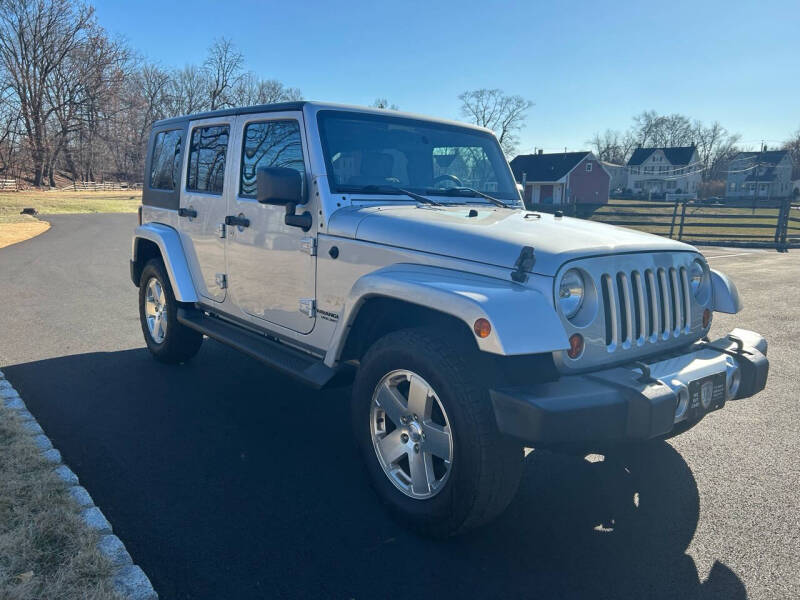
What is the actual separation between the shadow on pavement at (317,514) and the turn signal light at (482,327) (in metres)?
1.06

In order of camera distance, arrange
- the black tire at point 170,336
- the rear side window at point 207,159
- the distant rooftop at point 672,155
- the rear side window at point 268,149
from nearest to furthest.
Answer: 1. the rear side window at point 268,149
2. the rear side window at point 207,159
3. the black tire at point 170,336
4. the distant rooftop at point 672,155

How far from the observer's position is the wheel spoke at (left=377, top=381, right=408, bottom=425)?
2.98m

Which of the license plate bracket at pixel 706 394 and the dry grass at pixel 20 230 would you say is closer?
the license plate bracket at pixel 706 394

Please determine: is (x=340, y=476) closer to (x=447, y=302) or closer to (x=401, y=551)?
(x=401, y=551)

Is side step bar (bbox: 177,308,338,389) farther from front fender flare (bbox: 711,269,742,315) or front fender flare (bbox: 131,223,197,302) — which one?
front fender flare (bbox: 711,269,742,315)

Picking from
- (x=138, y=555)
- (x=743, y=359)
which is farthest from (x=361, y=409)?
(x=743, y=359)

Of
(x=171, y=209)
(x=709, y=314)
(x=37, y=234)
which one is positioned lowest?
(x=37, y=234)

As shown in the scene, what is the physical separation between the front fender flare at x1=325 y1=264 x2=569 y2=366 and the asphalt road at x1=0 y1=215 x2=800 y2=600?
1040mm

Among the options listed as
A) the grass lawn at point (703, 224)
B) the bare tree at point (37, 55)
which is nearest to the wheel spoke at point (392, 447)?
the grass lawn at point (703, 224)

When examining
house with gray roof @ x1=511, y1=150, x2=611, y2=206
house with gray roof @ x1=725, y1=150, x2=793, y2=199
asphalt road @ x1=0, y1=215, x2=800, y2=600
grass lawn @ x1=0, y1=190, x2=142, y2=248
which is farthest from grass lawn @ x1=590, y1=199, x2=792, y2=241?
house with gray roof @ x1=725, y1=150, x2=793, y2=199

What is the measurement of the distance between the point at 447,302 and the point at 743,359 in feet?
5.40

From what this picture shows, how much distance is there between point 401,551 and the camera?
9.21 ft

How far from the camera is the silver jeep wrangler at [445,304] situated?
8.35 ft

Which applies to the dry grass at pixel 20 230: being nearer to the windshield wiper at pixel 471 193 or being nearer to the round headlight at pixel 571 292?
the windshield wiper at pixel 471 193
